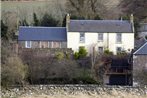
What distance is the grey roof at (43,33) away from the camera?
5309cm

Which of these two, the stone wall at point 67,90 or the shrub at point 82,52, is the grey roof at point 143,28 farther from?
the stone wall at point 67,90

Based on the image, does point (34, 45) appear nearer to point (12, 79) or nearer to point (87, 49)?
point (87, 49)

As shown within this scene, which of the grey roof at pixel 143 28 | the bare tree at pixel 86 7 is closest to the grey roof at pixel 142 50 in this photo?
the grey roof at pixel 143 28

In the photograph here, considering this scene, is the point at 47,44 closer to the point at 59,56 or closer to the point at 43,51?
the point at 43,51

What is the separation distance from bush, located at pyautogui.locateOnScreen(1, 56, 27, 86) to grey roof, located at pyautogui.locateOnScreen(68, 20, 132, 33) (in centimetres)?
778

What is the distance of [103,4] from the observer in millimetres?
66375

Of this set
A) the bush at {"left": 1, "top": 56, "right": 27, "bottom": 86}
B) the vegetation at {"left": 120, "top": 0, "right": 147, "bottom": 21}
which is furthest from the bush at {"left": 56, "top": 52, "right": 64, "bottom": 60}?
the vegetation at {"left": 120, "top": 0, "right": 147, "bottom": 21}

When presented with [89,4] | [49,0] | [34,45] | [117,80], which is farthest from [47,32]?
[49,0]

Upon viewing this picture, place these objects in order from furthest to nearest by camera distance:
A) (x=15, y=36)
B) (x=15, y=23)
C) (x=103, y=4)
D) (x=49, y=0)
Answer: (x=49, y=0) → (x=103, y=4) → (x=15, y=23) → (x=15, y=36)

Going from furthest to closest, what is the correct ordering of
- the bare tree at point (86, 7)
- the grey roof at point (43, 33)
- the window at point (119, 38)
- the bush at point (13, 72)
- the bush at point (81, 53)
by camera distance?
the bare tree at point (86, 7), the window at point (119, 38), the grey roof at point (43, 33), the bush at point (81, 53), the bush at point (13, 72)

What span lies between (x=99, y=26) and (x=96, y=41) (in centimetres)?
133

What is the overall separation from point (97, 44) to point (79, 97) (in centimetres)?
816

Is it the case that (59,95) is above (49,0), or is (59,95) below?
below

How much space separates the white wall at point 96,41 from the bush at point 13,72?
721 centimetres
